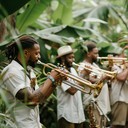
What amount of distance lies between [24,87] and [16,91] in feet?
0.24

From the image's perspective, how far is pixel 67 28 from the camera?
644 centimetres

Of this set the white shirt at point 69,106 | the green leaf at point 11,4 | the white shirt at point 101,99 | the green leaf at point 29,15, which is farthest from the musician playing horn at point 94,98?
the green leaf at point 11,4

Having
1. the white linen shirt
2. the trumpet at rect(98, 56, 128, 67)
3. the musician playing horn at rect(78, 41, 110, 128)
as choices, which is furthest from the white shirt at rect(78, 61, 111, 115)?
the white linen shirt

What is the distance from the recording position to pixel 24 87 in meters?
3.31

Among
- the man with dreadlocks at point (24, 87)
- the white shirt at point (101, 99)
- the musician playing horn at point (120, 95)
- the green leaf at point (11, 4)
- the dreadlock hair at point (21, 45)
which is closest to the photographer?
the green leaf at point (11, 4)

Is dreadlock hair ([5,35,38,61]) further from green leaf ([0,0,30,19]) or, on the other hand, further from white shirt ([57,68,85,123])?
white shirt ([57,68,85,123])

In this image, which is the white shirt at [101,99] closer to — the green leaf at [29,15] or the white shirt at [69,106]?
the white shirt at [69,106]

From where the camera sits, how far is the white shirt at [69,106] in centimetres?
489

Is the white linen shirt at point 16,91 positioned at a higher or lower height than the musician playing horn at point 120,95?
higher

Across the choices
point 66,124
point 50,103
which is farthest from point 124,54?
point 66,124

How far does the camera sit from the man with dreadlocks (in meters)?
3.31

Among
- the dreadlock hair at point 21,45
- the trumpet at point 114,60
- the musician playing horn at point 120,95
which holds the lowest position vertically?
the musician playing horn at point 120,95

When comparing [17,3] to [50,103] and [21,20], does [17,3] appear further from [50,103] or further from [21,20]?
[50,103]

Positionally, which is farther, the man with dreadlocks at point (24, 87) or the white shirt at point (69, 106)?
the white shirt at point (69, 106)
